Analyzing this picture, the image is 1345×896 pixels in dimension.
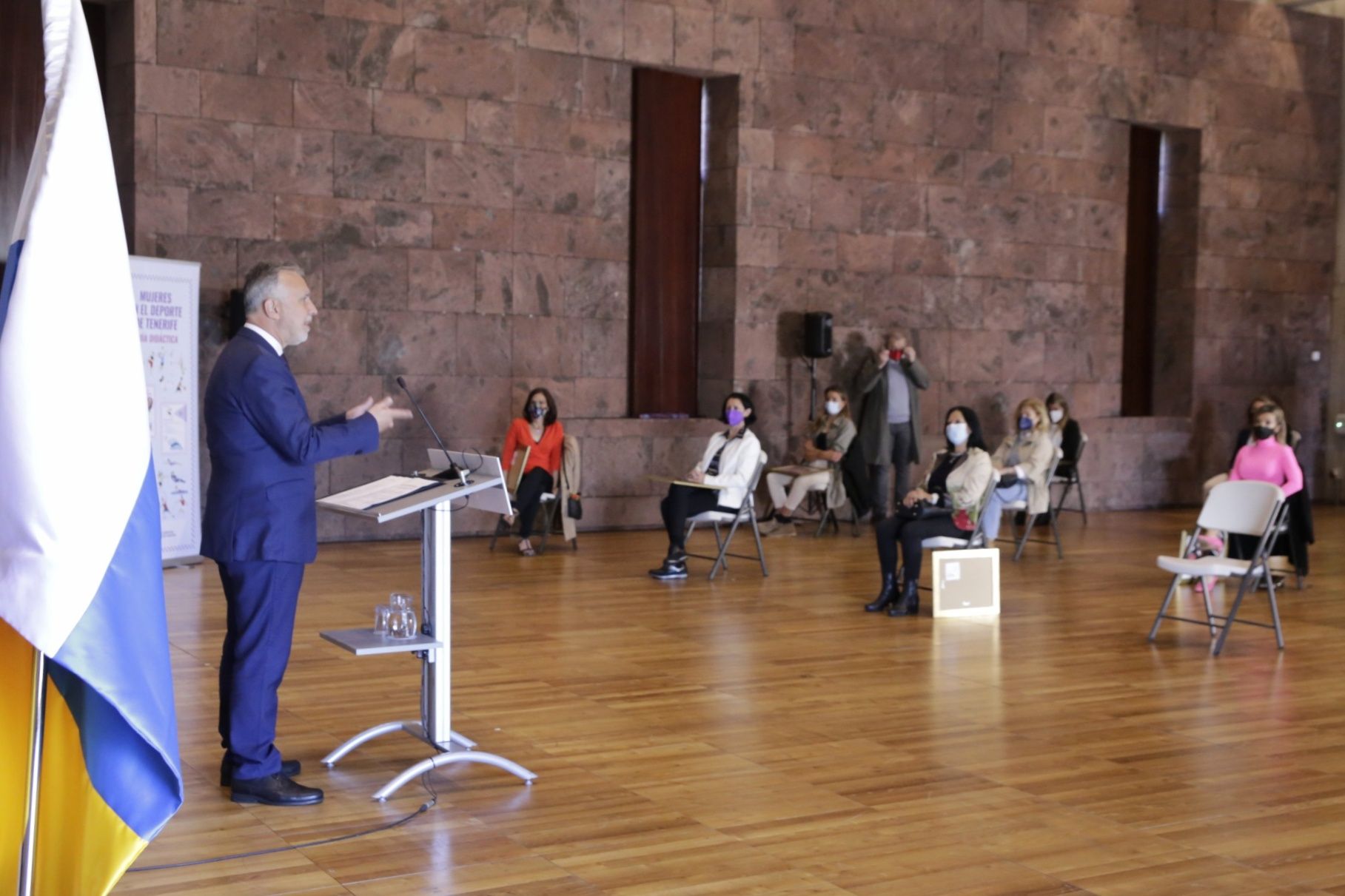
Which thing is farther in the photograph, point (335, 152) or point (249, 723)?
point (335, 152)

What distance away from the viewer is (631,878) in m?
3.84

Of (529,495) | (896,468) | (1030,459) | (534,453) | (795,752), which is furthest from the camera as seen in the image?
(896,468)

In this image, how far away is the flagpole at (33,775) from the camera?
2.56m

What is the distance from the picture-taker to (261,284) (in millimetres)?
4367

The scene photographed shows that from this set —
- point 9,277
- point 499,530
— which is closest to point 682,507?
point 499,530

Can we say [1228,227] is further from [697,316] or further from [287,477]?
[287,477]

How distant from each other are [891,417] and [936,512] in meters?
4.74

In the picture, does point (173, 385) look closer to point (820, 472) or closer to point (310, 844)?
point (820, 472)

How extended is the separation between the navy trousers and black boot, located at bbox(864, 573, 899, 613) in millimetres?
4492

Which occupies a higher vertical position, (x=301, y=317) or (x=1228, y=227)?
(x=1228, y=227)

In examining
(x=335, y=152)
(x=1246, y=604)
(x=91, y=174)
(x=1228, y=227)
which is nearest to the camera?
(x=91, y=174)

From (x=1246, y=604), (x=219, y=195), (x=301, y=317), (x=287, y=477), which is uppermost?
(x=219, y=195)

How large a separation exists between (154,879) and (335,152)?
8.08 meters

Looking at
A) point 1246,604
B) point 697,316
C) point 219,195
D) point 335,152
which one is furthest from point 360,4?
point 1246,604
